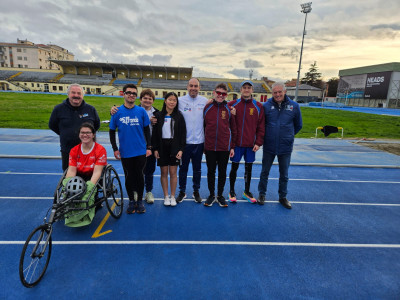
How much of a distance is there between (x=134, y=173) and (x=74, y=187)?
1.01m

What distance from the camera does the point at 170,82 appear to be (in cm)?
5412

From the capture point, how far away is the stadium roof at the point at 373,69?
42.2 m

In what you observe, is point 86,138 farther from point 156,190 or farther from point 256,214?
point 256,214

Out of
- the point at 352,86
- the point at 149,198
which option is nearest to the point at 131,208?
the point at 149,198

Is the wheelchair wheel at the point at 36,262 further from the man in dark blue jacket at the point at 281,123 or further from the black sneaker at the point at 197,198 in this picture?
the man in dark blue jacket at the point at 281,123

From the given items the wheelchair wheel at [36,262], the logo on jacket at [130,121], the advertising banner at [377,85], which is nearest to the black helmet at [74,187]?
the wheelchair wheel at [36,262]

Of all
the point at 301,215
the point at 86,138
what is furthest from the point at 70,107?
the point at 301,215

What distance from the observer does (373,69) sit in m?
46.6

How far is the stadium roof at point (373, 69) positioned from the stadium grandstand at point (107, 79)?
62.7 ft

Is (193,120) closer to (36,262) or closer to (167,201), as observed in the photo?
(167,201)

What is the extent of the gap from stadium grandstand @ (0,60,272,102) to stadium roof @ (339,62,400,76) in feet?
62.7

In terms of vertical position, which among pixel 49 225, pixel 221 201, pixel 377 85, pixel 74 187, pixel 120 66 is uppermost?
pixel 120 66

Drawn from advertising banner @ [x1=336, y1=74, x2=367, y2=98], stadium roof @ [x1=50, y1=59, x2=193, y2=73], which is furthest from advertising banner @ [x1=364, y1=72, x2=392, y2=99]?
stadium roof @ [x1=50, y1=59, x2=193, y2=73]

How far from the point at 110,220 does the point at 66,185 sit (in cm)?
101
